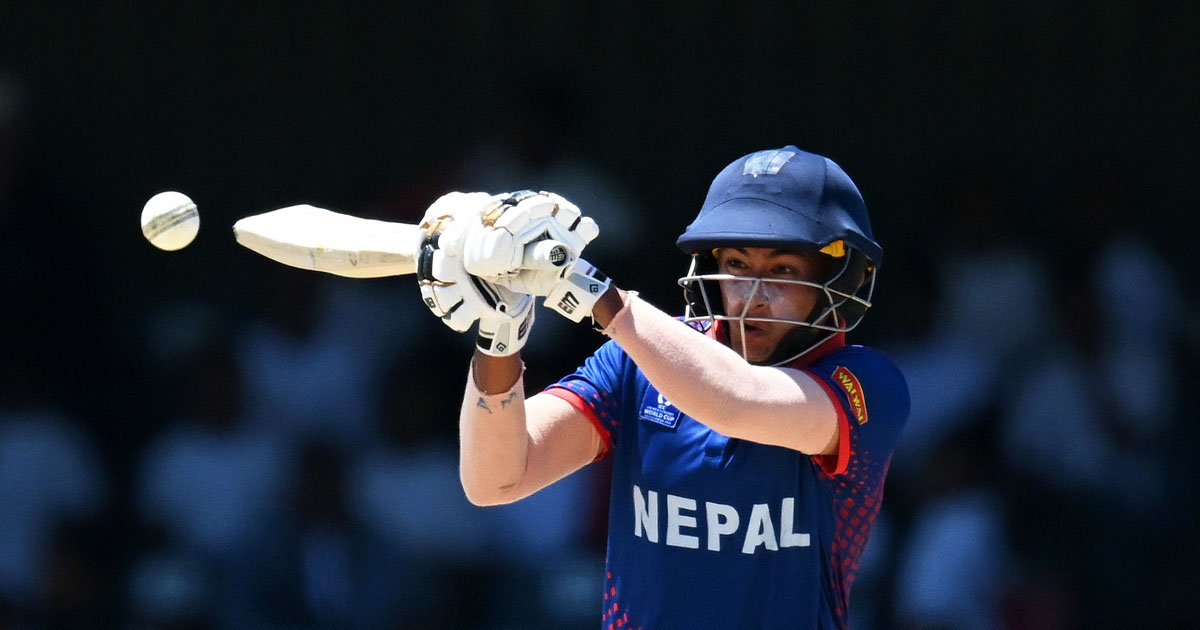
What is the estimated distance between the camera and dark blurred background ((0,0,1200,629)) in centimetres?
508

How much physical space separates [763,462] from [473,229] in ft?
2.04

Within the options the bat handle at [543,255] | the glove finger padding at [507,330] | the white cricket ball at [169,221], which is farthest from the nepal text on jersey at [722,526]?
the white cricket ball at [169,221]

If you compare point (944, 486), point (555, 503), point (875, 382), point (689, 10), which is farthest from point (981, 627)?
point (875, 382)

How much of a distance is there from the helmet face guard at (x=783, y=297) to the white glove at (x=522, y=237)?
35 cm

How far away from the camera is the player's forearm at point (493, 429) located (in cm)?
245

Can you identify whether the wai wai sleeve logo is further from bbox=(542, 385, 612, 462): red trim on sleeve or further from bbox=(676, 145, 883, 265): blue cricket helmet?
bbox=(542, 385, 612, 462): red trim on sleeve

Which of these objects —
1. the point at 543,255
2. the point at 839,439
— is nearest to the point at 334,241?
the point at 543,255

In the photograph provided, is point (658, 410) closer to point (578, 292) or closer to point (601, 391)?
point (601, 391)

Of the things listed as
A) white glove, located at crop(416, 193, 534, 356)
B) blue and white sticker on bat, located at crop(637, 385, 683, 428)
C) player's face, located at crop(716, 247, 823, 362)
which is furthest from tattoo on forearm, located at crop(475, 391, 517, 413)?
player's face, located at crop(716, 247, 823, 362)

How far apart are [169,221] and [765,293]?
95cm

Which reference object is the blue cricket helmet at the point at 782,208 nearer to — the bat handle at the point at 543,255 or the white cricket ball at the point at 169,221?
the bat handle at the point at 543,255

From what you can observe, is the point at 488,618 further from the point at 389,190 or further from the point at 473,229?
the point at 473,229

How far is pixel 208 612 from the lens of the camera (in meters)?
5.15

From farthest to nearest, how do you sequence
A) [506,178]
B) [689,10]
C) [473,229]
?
1. [689,10]
2. [506,178]
3. [473,229]
